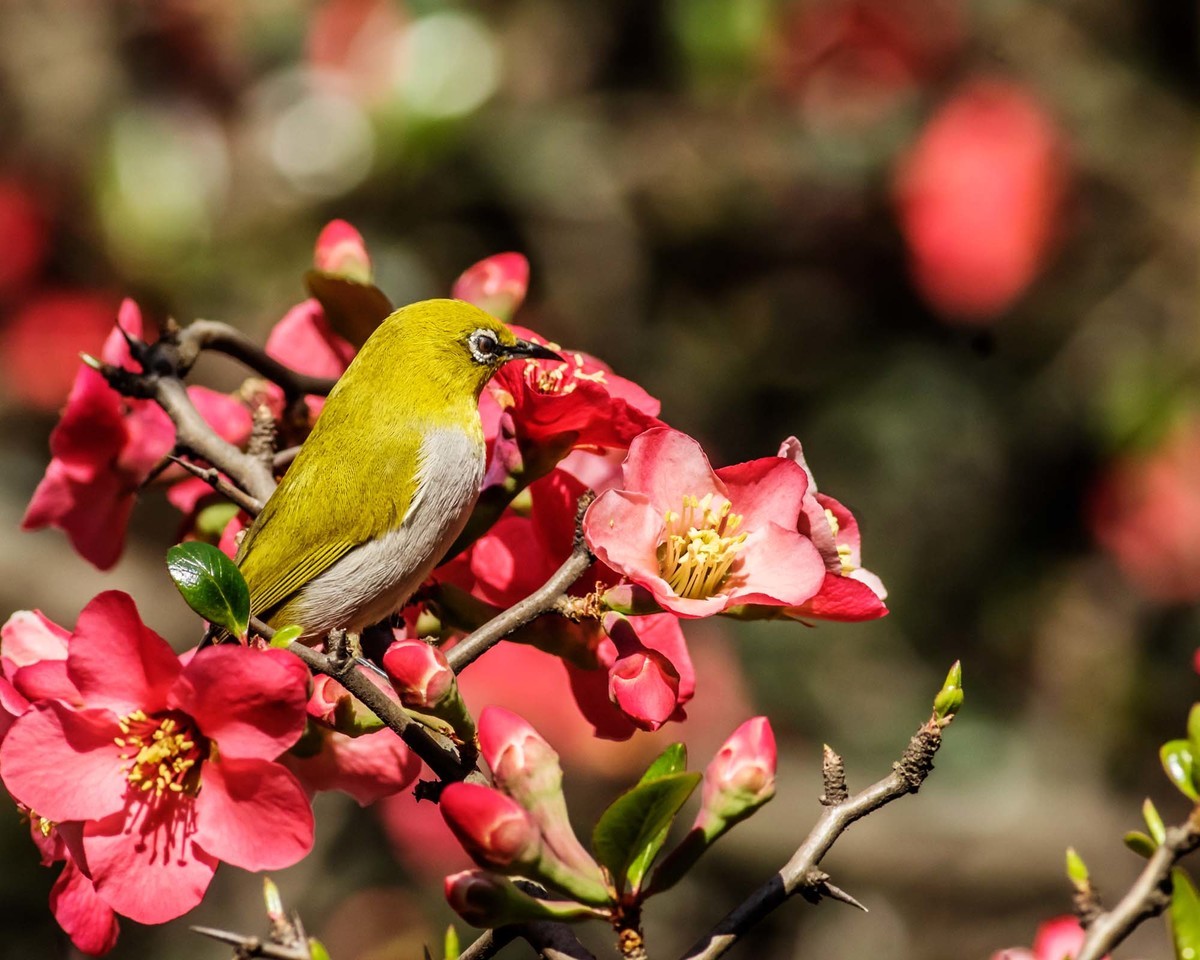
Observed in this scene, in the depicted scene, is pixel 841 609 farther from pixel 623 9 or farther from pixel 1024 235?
pixel 623 9

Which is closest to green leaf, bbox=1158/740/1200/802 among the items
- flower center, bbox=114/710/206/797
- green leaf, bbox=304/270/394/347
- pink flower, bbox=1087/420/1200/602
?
flower center, bbox=114/710/206/797

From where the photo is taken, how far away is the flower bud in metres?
1.06

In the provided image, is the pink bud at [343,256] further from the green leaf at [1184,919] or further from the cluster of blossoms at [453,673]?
the green leaf at [1184,919]

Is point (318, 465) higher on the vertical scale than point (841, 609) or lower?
lower

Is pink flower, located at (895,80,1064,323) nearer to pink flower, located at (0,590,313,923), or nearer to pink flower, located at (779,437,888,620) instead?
pink flower, located at (779,437,888,620)

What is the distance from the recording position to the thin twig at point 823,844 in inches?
39.1

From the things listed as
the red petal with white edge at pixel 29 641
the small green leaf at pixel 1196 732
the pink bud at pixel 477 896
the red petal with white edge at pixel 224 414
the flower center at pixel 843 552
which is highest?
the small green leaf at pixel 1196 732

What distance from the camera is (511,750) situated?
104cm

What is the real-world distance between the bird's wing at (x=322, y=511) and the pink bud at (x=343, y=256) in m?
0.16

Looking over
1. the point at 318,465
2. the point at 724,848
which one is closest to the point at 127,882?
the point at 318,465

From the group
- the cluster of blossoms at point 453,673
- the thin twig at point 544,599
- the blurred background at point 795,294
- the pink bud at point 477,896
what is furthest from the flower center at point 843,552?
the blurred background at point 795,294

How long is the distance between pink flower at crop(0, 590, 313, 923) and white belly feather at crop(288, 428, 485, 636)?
345 millimetres

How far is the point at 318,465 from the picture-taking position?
150cm

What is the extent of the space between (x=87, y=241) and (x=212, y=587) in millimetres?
3597
